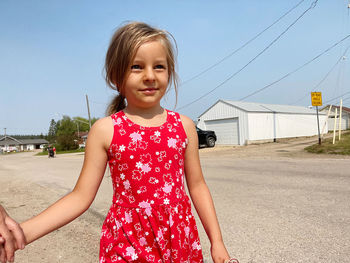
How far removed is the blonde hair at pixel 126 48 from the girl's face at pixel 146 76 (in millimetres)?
23

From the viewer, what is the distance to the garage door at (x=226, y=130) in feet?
80.0

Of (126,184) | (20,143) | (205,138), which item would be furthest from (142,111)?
(20,143)

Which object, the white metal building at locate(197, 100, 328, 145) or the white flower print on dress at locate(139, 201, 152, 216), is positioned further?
the white metal building at locate(197, 100, 328, 145)

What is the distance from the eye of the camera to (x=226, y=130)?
25.2m

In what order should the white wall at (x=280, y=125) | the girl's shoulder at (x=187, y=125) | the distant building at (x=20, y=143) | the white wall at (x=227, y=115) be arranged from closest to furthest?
the girl's shoulder at (x=187, y=125) < the white wall at (x=227, y=115) < the white wall at (x=280, y=125) < the distant building at (x=20, y=143)

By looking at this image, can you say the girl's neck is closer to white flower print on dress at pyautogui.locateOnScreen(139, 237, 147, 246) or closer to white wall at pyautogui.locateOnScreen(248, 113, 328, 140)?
white flower print on dress at pyautogui.locateOnScreen(139, 237, 147, 246)

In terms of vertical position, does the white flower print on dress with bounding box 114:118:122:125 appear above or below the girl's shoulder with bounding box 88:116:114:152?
above

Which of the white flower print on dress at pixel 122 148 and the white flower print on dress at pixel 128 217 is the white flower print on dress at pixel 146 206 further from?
the white flower print on dress at pixel 122 148

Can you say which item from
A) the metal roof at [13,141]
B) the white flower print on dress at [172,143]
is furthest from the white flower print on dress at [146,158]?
the metal roof at [13,141]

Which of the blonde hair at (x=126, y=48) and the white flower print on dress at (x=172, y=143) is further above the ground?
the blonde hair at (x=126, y=48)

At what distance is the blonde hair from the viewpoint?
1.27m

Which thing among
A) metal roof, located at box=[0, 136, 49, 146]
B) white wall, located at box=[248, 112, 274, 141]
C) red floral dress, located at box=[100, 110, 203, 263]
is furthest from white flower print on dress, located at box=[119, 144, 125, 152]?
metal roof, located at box=[0, 136, 49, 146]

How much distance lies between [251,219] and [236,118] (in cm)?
2066

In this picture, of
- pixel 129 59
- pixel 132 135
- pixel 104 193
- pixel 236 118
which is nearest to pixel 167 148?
pixel 132 135
